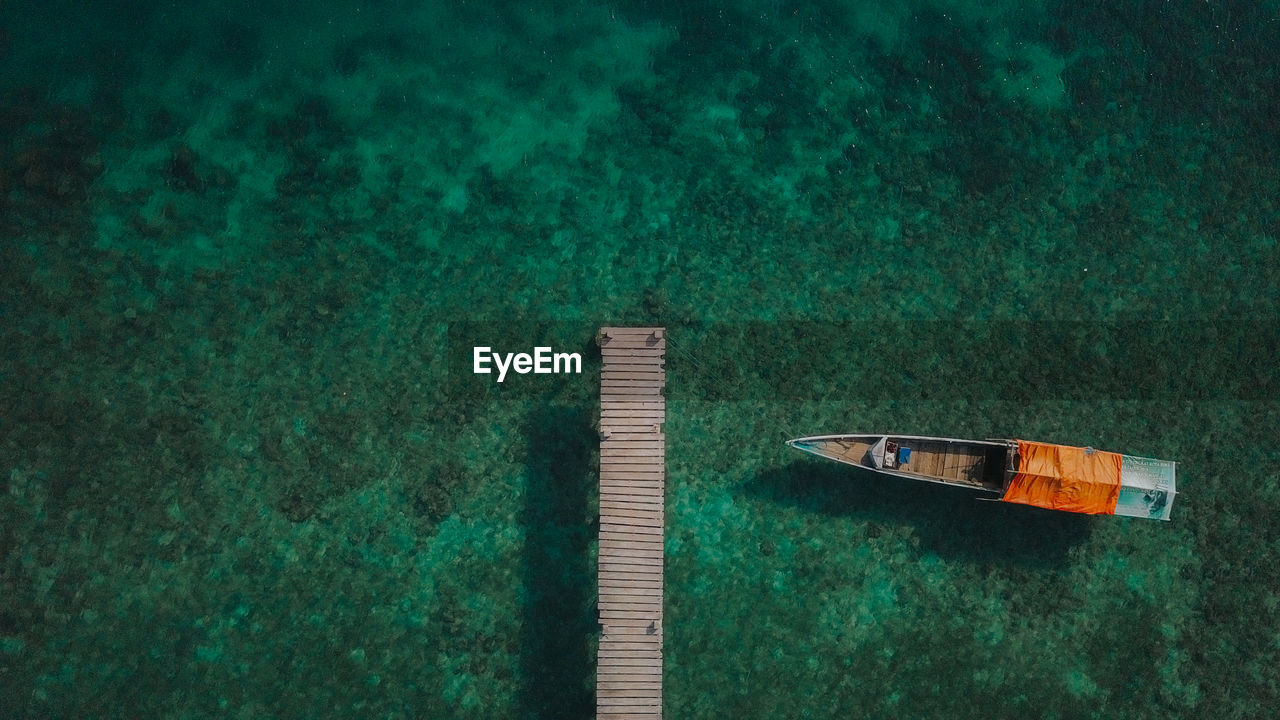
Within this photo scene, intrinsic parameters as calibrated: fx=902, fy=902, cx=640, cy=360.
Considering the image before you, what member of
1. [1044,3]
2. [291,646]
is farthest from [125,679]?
[1044,3]

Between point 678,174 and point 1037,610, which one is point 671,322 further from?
point 1037,610

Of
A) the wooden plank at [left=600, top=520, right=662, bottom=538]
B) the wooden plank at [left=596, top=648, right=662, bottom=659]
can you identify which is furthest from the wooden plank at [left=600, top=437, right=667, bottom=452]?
the wooden plank at [left=596, top=648, right=662, bottom=659]

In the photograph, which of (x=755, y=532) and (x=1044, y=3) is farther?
(x=1044, y=3)

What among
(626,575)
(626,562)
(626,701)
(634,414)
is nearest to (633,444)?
(634,414)

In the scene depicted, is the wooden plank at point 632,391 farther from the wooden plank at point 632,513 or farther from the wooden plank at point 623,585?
the wooden plank at point 623,585

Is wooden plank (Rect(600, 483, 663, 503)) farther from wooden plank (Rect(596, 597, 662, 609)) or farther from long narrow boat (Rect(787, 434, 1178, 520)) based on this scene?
long narrow boat (Rect(787, 434, 1178, 520))
